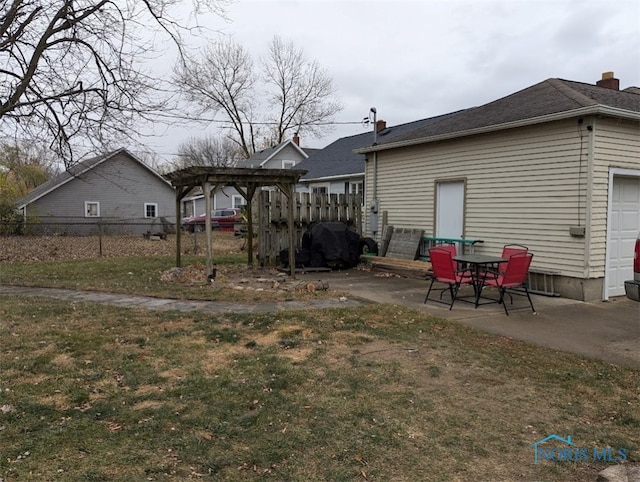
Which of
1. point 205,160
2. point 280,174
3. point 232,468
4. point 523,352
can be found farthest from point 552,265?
point 205,160

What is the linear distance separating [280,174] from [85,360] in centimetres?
625

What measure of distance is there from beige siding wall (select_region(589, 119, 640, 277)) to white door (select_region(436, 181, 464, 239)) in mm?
2917

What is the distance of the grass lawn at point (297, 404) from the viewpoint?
105 inches

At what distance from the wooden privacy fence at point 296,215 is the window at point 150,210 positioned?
19.1 metres

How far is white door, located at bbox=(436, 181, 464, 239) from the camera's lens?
10.3 metres

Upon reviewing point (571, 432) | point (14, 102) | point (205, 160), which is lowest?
point (571, 432)

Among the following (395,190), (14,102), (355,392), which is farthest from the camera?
(395,190)

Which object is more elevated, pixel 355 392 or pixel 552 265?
pixel 552 265

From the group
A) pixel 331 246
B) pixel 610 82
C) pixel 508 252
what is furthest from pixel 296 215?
pixel 610 82

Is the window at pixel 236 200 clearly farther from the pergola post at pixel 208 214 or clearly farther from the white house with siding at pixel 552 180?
the pergola post at pixel 208 214

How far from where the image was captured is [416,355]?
4.70 meters

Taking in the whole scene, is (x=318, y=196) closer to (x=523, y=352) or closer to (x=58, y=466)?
(x=523, y=352)

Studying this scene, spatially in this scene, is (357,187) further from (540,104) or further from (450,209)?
(540,104)

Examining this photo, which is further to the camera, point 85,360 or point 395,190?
point 395,190
